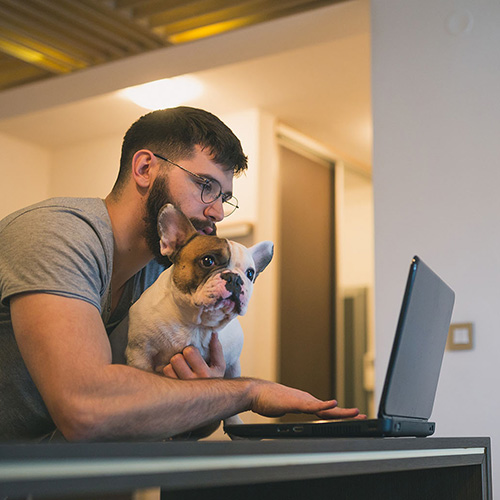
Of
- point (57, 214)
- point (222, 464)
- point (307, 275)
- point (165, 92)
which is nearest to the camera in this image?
point (222, 464)

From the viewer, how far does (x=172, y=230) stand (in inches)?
62.6

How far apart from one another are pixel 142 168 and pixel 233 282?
431 mm

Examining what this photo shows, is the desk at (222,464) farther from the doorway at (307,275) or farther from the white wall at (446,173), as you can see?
the doorway at (307,275)

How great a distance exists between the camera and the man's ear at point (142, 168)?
172 cm

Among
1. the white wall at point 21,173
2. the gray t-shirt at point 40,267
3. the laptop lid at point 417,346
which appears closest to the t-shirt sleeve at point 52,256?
the gray t-shirt at point 40,267

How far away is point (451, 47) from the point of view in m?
2.85

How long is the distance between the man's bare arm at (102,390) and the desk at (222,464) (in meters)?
0.20

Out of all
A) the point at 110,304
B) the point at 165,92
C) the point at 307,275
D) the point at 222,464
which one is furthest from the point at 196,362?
the point at 307,275

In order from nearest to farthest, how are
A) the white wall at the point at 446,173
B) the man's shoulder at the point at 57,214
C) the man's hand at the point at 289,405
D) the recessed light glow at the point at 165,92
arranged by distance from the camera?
the man's hand at the point at 289,405 < the man's shoulder at the point at 57,214 < the white wall at the point at 446,173 < the recessed light glow at the point at 165,92

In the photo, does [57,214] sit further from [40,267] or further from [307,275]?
[307,275]

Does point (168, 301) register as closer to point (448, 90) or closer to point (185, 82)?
point (448, 90)

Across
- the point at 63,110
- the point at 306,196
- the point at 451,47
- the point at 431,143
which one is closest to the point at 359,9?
the point at 451,47

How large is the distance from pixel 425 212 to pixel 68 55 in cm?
235

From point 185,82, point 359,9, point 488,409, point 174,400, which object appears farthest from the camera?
point 185,82
